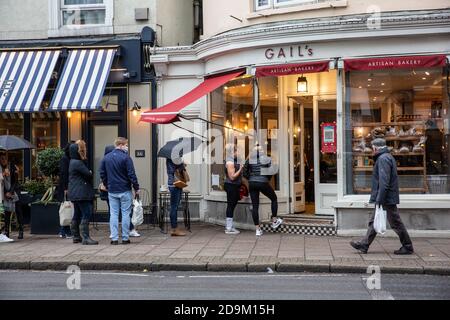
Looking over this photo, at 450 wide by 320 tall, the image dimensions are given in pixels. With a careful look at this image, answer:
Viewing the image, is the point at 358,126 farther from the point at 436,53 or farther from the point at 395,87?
the point at 436,53

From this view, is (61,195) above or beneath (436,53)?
beneath

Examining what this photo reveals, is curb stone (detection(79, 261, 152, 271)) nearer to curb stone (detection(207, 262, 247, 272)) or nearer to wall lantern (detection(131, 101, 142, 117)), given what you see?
curb stone (detection(207, 262, 247, 272))

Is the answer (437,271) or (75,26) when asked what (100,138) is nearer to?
(75,26)

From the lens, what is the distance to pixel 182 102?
14.1 meters

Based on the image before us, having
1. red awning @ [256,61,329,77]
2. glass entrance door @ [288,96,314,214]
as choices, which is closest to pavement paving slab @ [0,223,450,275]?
glass entrance door @ [288,96,314,214]

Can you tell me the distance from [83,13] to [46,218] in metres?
5.53

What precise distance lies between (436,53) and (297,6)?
9.41 ft

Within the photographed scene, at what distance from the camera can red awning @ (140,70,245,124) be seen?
534 inches

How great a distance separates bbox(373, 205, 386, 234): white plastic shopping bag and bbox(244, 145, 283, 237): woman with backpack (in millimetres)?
3068

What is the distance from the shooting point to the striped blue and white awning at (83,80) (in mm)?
14812

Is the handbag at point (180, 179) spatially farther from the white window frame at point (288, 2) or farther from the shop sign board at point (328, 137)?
the white window frame at point (288, 2)

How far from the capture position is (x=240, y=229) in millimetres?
14336

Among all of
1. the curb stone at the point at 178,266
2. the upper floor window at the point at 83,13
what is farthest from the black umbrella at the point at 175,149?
the upper floor window at the point at 83,13
